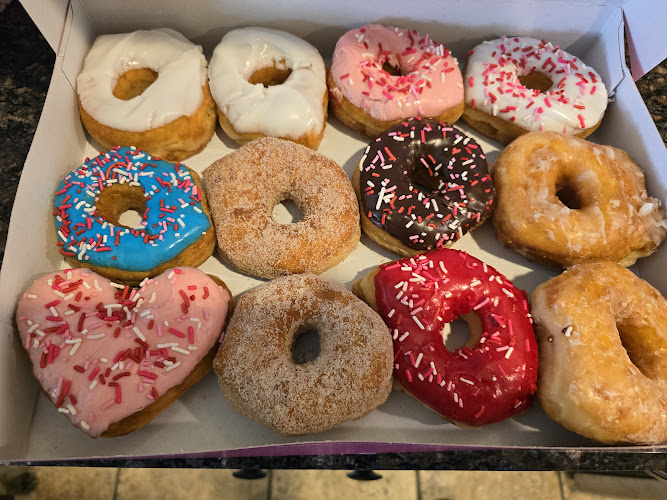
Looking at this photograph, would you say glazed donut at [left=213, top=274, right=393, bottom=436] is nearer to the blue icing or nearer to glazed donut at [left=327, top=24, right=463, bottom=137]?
the blue icing

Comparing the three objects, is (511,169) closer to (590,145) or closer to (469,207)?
(469,207)

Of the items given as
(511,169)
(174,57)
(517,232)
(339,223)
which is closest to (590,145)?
(511,169)

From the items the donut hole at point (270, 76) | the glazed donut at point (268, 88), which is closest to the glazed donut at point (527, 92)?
the glazed donut at point (268, 88)

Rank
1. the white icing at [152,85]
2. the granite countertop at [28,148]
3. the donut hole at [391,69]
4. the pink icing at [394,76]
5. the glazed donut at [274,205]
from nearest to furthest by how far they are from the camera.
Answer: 1. the granite countertop at [28,148]
2. the glazed donut at [274,205]
3. the white icing at [152,85]
4. the pink icing at [394,76]
5. the donut hole at [391,69]

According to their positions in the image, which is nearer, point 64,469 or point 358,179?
point 64,469

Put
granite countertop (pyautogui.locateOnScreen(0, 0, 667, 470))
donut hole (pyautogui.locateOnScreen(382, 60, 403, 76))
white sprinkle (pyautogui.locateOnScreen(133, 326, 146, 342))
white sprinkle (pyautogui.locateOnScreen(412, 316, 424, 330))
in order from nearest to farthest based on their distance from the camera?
granite countertop (pyautogui.locateOnScreen(0, 0, 667, 470)), white sprinkle (pyautogui.locateOnScreen(133, 326, 146, 342)), white sprinkle (pyautogui.locateOnScreen(412, 316, 424, 330)), donut hole (pyautogui.locateOnScreen(382, 60, 403, 76))

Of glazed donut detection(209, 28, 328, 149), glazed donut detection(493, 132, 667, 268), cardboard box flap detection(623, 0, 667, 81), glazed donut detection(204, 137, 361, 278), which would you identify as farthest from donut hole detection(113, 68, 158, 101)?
cardboard box flap detection(623, 0, 667, 81)

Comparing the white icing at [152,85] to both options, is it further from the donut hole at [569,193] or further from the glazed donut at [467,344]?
the donut hole at [569,193]
